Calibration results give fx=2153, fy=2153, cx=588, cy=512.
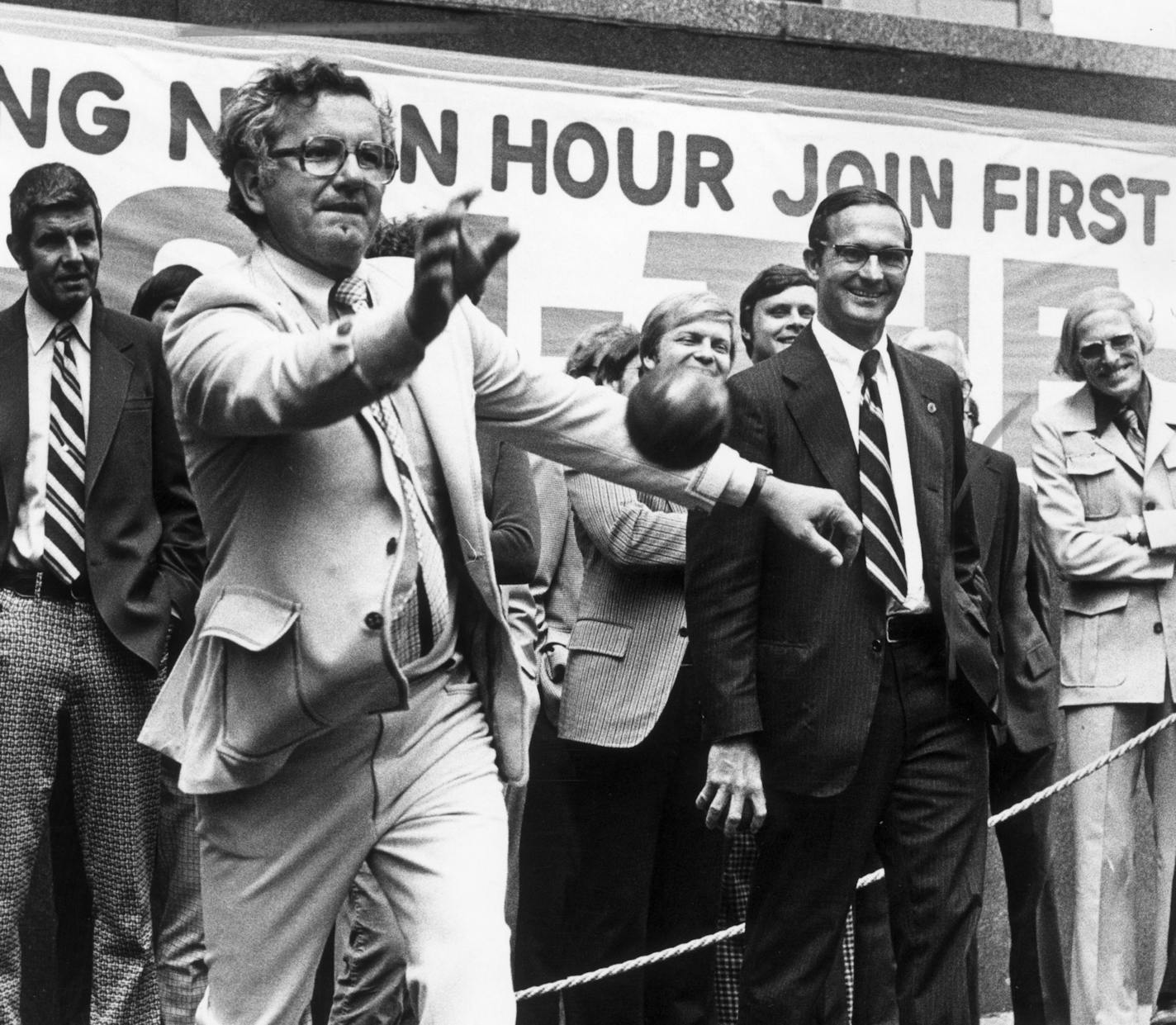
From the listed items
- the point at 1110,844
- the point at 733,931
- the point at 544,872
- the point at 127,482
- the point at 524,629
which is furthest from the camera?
the point at 1110,844

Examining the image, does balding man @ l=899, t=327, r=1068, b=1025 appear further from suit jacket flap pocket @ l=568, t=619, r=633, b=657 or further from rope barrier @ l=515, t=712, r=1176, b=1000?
suit jacket flap pocket @ l=568, t=619, r=633, b=657

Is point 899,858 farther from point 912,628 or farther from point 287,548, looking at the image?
point 287,548

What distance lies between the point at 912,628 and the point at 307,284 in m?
1.91

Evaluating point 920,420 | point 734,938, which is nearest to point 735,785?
point 920,420

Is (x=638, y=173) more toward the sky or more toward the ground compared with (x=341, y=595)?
more toward the sky

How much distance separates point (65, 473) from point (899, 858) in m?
2.35

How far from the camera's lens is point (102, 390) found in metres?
5.68

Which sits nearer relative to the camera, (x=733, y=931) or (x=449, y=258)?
(x=449, y=258)

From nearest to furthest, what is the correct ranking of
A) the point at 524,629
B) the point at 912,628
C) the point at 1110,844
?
the point at 912,628 < the point at 524,629 < the point at 1110,844

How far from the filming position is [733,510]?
5008 millimetres

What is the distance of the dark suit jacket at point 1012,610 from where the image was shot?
6.29 m

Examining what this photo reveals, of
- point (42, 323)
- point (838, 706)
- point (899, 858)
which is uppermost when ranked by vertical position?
point (42, 323)

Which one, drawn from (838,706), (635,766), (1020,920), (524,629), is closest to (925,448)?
(838,706)

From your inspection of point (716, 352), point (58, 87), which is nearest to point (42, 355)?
point (58, 87)
